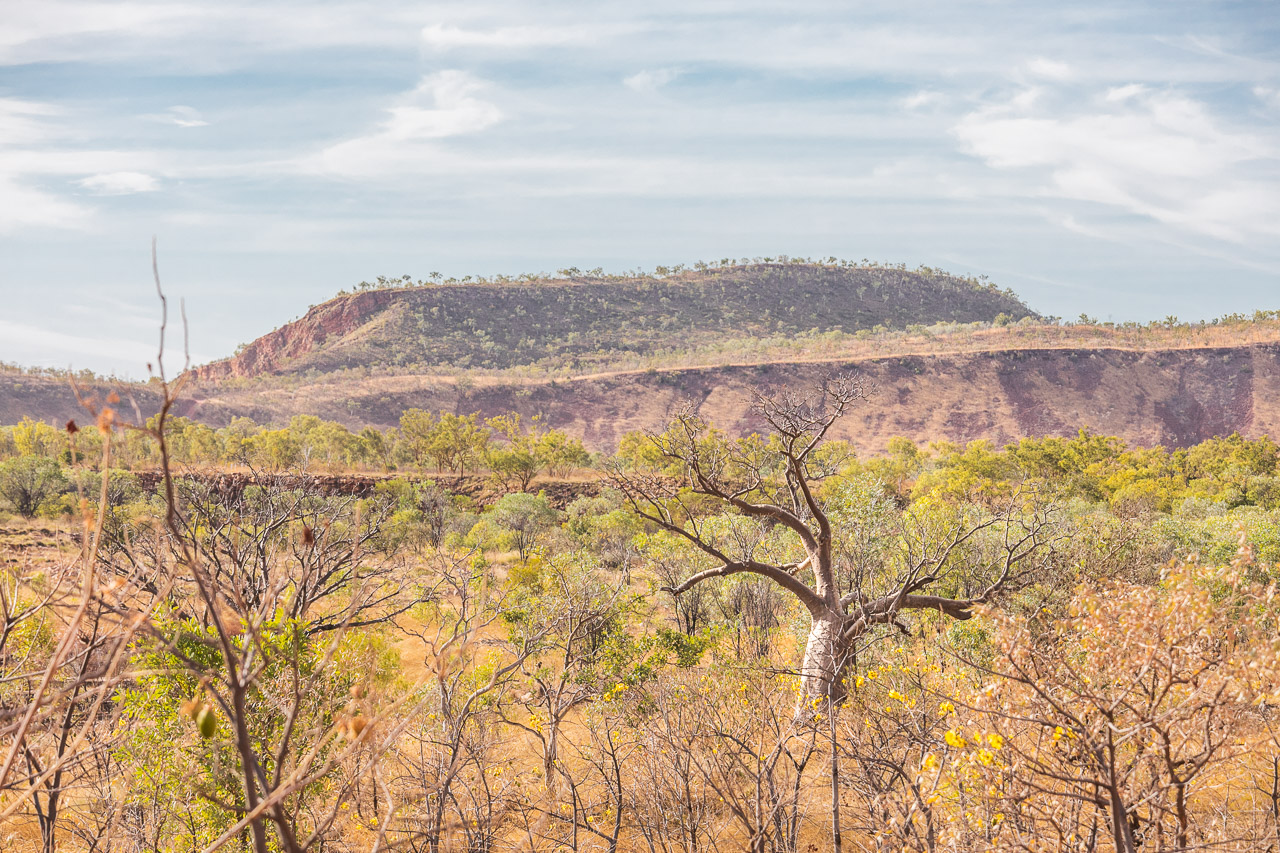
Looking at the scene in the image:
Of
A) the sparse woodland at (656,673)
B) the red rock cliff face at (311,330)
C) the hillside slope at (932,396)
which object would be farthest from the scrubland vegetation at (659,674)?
the red rock cliff face at (311,330)

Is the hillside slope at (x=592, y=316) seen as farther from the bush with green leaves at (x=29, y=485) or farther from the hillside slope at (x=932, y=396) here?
the bush with green leaves at (x=29, y=485)

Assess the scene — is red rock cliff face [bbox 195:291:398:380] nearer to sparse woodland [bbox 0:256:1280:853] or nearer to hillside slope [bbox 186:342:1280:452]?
hillside slope [bbox 186:342:1280:452]

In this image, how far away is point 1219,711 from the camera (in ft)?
13.3

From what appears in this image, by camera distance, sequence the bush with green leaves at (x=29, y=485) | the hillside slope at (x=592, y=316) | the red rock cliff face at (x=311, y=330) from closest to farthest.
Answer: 1. the bush with green leaves at (x=29, y=485)
2. the hillside slope at (x=592, y=316)
3. the red rock cliff face at (x=311, y=330)

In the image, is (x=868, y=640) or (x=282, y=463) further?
(x=282, y=463)

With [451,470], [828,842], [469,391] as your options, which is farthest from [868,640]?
[469,391]

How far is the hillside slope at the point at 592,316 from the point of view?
90812 millimetres

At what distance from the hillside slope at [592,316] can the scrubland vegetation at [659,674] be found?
62840 millimetres

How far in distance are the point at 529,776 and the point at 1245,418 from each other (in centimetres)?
7049

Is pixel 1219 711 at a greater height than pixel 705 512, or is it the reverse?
pixel 1219 711

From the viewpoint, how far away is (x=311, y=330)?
342 feet

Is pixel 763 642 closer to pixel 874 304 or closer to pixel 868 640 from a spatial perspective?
pixel 868 640

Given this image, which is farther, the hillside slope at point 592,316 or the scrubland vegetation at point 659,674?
the hillside slope at point 592,316

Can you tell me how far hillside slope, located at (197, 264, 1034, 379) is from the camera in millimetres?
90812
